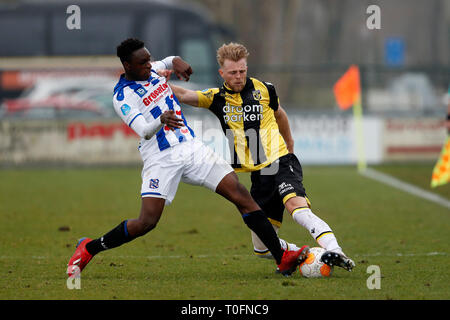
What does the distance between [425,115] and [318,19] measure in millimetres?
37024

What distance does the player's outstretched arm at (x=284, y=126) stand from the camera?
23.9ft

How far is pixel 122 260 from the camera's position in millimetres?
7930

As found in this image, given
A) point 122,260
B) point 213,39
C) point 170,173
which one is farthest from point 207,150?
point 213,39

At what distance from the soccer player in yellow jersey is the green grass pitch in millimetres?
676

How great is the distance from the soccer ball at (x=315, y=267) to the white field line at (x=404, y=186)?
5.85 metres

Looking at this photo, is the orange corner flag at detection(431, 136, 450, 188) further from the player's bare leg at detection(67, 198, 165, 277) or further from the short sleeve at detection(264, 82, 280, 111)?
the player's bare leg at detection(67, 198, 165, 277)

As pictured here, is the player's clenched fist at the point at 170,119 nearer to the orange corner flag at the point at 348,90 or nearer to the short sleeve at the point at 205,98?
the short sleeve at the point at 205,98

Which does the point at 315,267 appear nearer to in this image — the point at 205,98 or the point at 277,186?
the point at 277,186

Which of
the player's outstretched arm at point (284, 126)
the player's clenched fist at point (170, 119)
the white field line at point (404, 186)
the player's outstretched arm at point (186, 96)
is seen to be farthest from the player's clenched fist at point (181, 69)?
the white field line at point (404, 186)

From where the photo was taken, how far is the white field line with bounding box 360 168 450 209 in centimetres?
1280

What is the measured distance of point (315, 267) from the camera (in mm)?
6715

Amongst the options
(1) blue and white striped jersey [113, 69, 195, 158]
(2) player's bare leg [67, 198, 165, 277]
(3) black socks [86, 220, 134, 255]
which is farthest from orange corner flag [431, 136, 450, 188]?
(3) black socks [86, 220, 134, 255]

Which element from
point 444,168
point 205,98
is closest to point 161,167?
point 205,98

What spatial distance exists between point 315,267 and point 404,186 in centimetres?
861
